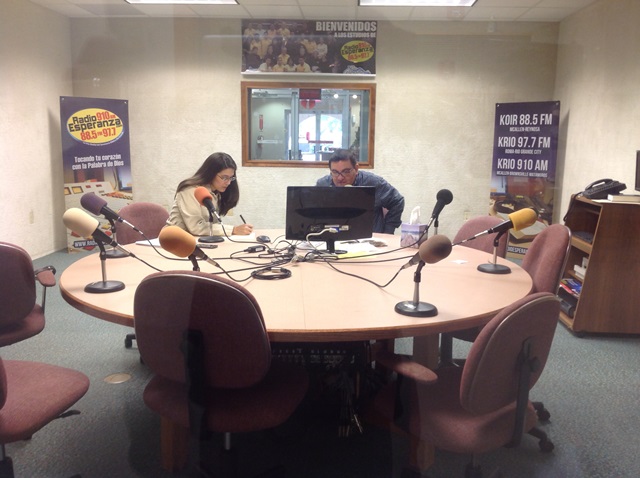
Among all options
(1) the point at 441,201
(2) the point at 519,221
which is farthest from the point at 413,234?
(2) the point at 519,221

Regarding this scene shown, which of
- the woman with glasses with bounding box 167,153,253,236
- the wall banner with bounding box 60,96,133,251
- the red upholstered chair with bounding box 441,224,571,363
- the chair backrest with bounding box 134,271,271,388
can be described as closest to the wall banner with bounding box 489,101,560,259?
the red upholstered chair with bounding box 441,224,571,363

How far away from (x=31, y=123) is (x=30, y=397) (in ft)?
10.5

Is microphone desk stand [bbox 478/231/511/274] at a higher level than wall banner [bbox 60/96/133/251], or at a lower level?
lower

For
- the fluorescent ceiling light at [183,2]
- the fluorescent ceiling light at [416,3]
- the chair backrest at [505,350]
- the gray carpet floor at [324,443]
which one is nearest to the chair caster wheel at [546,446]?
the gray carpet floor at [324,443]

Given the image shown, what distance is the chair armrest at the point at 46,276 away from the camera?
2.04 meters

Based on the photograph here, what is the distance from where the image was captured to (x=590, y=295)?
3.05 metres

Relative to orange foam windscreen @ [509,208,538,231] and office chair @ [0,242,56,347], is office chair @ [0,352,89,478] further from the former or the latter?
orange foam windscreen @ [509,208,538,231]

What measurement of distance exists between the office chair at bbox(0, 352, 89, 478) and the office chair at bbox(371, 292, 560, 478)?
91cm

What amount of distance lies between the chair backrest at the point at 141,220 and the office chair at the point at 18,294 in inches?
28.4

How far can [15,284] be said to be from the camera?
6.13 feet

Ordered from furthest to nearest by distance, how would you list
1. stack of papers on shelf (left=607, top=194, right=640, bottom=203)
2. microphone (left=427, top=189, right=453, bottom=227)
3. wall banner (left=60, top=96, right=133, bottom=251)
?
1. wall banner (left=60, top=96, right=133, bottom=251)
2. stack of papers on shelf (left=607, top=194, right=640, bottom=203)
3. microphone (left=427, top=189, right=453, bottom=227)

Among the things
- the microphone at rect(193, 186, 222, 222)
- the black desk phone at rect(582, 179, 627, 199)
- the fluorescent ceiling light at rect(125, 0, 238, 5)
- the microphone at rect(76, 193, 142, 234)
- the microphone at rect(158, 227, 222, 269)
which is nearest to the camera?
the microphone at rect(158, 227, 222, 269)

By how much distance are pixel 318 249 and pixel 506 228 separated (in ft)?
2.81

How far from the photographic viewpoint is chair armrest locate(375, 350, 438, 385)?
129 centimetres
